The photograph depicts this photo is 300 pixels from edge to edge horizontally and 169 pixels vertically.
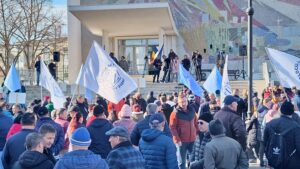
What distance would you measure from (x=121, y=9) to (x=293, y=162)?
85.5ft

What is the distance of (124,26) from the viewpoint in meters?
38.3

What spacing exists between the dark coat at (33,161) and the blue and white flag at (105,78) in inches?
193

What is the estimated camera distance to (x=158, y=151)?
272 inches

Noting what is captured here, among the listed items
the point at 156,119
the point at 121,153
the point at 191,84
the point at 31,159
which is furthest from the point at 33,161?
the point at 191,84

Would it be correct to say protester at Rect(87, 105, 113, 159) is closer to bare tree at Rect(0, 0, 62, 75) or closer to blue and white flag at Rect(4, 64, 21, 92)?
blue and white flag at Rect(4, 64, 21, 92)

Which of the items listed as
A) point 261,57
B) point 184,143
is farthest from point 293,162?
point 261,57

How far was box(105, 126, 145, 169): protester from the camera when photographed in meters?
5.85

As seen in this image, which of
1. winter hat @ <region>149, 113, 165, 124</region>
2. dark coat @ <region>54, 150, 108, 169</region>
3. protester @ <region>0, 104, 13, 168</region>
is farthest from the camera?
protester @ <region>0, 104, 13, 168</region>

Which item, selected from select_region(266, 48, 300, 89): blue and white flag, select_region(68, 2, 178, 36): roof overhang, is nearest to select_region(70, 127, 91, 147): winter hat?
select_region(266, 48, 300, 89): blue and white flag

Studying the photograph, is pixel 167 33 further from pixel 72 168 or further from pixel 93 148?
pixel 72 168

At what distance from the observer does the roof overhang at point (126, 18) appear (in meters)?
32.8

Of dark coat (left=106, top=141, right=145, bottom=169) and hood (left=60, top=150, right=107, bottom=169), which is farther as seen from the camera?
dark coat (left=106, top=141, right=145, bottom=169)

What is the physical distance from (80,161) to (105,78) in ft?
19.4

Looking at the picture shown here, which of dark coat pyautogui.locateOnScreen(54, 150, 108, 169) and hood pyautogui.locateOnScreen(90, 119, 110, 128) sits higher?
hood pyautogui.locateOnScreen(90, 119, 110, 128)
